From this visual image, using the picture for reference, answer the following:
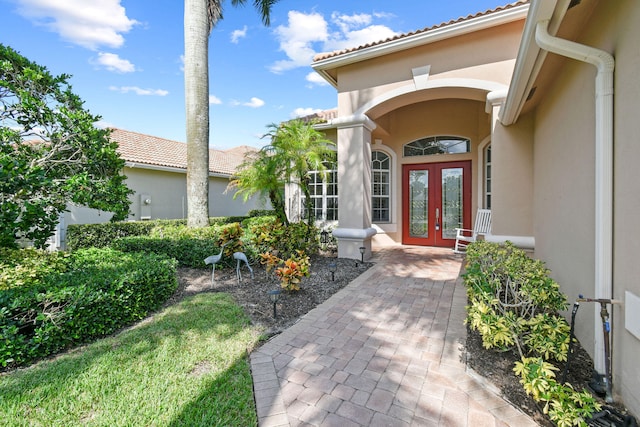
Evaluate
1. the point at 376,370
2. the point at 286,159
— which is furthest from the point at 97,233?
the point at 376,370

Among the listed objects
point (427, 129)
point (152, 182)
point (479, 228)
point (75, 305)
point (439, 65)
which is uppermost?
point (439, 65)

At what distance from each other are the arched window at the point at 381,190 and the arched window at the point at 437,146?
80 centimetres

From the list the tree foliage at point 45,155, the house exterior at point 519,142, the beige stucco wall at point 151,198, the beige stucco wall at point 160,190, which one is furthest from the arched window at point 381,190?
the tree foliage at point 45,155

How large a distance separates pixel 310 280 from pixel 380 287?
1424mm

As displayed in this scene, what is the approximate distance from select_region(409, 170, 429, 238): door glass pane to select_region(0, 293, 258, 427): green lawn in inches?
294

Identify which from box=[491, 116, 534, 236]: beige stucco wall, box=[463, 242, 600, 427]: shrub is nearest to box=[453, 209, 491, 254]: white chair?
box=[491, 116, 534, 236]: beige stucco wall

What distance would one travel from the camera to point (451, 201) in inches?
368

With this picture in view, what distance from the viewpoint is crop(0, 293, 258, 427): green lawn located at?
2254 millimetres

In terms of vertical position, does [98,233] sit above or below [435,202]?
below

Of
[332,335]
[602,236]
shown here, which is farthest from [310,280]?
[602,236]

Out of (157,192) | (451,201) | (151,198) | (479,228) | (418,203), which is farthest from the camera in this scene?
(157,192)

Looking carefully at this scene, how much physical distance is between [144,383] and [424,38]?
25.1 ft

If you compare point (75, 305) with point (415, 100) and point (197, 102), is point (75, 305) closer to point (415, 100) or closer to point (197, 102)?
point (197, 102)

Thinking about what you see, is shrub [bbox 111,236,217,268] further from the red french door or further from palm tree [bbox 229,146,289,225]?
the red french door
